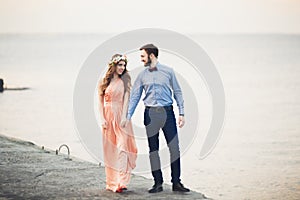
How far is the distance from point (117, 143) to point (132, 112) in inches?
16.7

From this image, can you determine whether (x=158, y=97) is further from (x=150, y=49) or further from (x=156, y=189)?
(x=156, y=189)

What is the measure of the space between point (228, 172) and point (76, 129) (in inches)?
301

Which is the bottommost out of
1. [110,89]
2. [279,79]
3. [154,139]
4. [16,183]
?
[16,183]

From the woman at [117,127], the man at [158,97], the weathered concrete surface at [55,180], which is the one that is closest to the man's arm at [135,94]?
the man at [158,97]

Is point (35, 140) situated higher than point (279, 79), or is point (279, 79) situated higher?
point (279, 79)

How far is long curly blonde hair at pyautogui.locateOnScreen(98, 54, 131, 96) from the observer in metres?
9.01

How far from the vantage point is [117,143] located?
911 centimetres

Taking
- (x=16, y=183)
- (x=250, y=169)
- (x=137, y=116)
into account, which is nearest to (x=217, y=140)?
(x=137, y=116)

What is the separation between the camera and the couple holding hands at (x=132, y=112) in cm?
876

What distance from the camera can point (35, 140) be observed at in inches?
752

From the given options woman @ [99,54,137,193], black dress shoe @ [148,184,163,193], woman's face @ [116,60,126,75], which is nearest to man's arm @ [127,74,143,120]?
woman @ [99,54,137,193]

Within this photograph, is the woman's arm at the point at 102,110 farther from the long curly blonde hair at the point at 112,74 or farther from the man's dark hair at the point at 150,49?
the man's dark hair at the point at 150,49

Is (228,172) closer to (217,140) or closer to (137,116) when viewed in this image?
(217,140)

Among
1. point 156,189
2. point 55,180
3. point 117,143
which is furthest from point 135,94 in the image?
point 55,180
